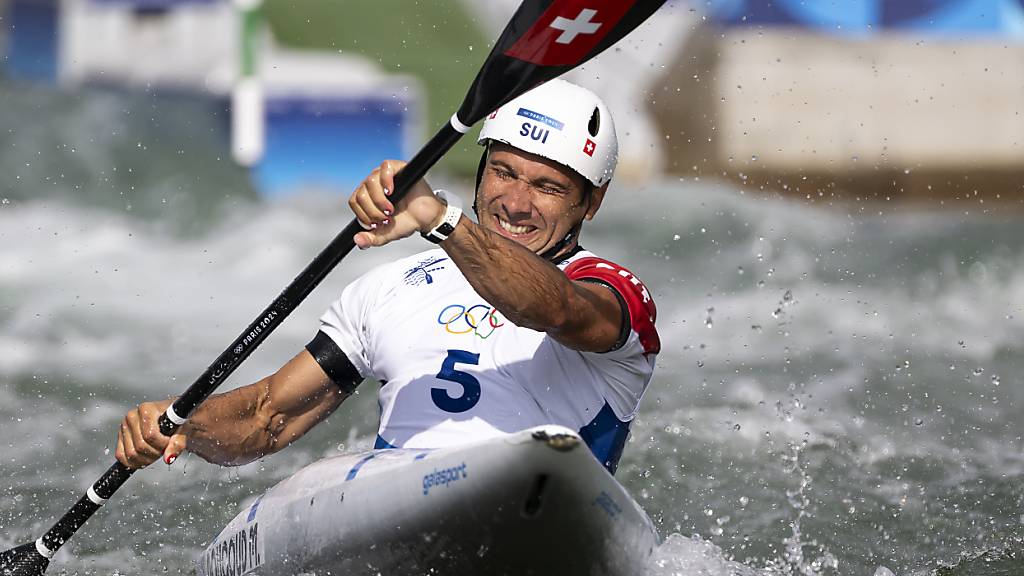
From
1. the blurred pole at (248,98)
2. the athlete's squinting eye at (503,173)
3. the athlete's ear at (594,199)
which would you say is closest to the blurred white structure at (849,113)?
the blurred pole at (248,98)

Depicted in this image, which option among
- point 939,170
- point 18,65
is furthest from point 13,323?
point 939,170

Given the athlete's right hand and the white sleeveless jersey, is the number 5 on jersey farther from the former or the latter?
the athlete's right hand

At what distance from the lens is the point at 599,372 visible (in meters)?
3.77

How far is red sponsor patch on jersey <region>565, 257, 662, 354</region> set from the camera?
3.68 metres

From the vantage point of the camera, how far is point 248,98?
11.2 metres

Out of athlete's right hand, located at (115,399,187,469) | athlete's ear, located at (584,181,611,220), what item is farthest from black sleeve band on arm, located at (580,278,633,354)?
athlete's right hand, located at (115,399,187,469)

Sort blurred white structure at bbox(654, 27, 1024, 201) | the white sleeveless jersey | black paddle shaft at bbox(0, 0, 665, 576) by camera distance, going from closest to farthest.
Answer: black paddle shaft at bbox(0, 0, 665, 576)
the white sleeveless jersey
blurred white structure at bbox(654, 27, 1024, 201)

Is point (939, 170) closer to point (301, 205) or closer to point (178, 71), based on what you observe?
point (301, 205)

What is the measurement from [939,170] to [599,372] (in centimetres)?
1051

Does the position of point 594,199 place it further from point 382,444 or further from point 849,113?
point 849,113

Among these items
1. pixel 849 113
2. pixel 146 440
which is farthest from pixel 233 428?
pixel 849 113

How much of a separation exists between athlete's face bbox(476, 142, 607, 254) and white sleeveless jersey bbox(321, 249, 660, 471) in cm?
15

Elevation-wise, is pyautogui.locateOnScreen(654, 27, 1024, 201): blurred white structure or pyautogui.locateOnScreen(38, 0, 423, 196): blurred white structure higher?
pyautogui.locateOnScreen(38, 0, 423, 196): blurred white structure

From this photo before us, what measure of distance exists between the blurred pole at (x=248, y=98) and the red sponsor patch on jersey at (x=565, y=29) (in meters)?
8.13
